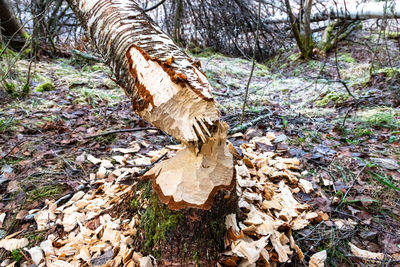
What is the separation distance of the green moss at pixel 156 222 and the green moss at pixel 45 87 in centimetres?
293

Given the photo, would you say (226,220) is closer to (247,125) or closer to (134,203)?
(134,203)

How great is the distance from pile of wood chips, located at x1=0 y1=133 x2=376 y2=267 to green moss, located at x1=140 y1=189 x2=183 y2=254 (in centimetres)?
7

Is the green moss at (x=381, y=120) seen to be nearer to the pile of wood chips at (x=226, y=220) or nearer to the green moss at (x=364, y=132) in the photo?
the green moss at (x=364, y=132)

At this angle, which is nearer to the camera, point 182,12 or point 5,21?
point 5,21

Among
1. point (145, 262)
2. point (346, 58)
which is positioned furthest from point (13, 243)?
point (346, 58)

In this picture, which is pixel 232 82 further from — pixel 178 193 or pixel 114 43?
pixel 178 193

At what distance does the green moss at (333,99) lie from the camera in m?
3.05

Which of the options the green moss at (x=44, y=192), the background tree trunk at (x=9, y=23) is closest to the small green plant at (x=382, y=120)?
the green moss at (x=44, y=192)

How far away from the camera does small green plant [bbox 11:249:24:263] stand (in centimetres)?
127

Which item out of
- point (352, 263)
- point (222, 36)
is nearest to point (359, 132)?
point (352, 263)

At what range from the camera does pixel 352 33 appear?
5953 mm

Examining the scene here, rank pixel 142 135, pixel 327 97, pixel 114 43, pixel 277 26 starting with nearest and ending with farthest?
1. pixel 114 43
2. pixel 142 135
3. pixel 327 97
4. pixel 277 26

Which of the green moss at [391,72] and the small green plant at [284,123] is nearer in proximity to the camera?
the small green plant at [284,123]

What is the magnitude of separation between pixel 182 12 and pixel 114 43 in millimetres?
Answer: 4954
